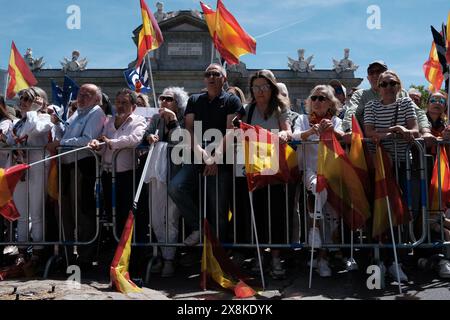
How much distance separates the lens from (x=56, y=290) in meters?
4.54

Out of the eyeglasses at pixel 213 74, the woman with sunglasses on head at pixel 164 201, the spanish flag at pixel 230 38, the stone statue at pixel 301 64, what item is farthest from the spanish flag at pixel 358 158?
the stone statue at pixel 301 64

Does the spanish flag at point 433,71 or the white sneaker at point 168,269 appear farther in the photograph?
the spanish flag at point 433,71

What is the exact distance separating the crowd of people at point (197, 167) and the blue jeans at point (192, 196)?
11 millimetres

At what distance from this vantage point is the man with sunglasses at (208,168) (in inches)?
215

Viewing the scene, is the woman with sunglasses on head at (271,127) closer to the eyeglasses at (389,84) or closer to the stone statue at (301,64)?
the eyeglasses at (389,84)

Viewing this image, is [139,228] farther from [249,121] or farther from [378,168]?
[378,168]

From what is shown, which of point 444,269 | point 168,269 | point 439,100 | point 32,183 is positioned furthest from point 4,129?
point 439,100

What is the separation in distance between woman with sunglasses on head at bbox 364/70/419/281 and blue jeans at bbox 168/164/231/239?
1.66 meters

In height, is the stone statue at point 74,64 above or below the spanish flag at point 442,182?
above

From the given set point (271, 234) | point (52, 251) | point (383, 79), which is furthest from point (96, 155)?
point (383, 79)

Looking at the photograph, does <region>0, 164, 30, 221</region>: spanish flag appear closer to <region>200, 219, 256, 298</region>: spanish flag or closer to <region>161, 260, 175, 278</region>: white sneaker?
<region>161, 260, 175, 278</region>: white sneaker

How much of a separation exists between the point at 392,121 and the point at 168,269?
2.92 m

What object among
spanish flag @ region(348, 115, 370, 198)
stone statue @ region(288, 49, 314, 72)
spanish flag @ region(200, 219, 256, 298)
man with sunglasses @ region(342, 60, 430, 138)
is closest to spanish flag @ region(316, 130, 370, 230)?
spanish flag @ region(348, 115, 370, 198)

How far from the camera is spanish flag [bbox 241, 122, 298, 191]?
5.20 meters
